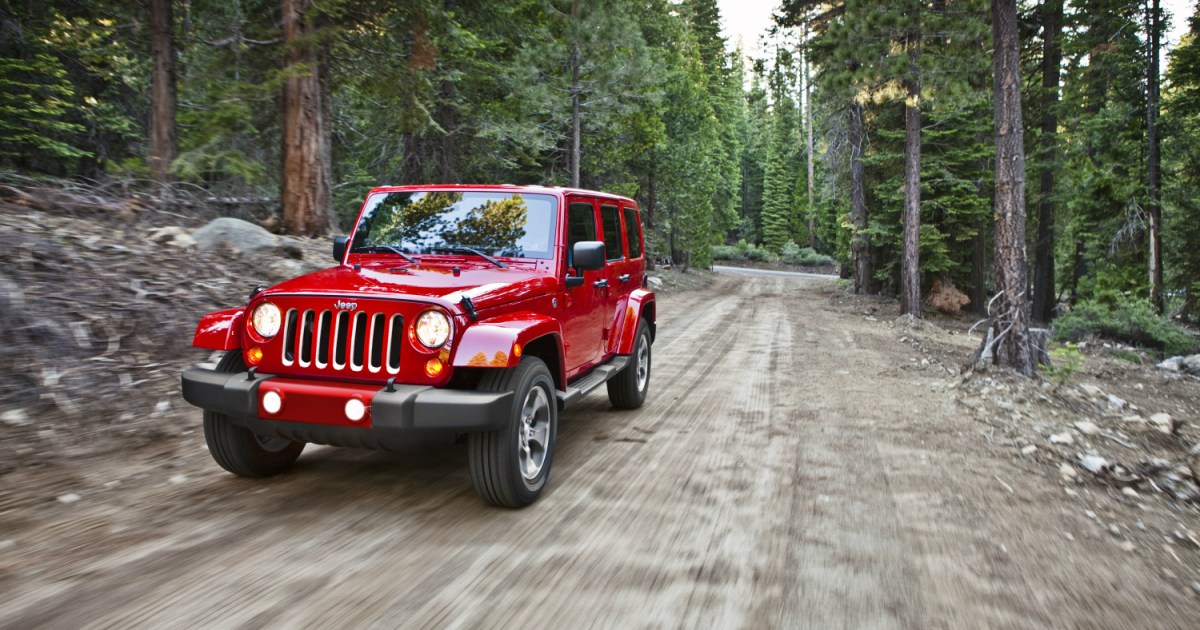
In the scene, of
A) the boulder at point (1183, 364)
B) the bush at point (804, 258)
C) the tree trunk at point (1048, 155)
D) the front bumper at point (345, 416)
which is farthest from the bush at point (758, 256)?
the front bumper at point (345, 416)

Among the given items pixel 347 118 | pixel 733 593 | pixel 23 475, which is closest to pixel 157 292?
pixel 23 475

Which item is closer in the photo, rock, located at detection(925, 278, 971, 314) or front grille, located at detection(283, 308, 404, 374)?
front grille, located at detection(283, 308, 404, 374)

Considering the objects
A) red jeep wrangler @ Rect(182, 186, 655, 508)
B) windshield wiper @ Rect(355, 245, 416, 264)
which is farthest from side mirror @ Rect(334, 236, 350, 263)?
windshield wiper @ Rect(355, 245, 416, 264)

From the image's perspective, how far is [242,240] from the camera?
9.70 meters

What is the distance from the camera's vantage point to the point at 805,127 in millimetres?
62938

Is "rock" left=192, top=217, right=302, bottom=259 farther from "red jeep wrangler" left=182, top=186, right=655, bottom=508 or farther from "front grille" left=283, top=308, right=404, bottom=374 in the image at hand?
"front grille" left=283, top=308, right=404, bottom=374

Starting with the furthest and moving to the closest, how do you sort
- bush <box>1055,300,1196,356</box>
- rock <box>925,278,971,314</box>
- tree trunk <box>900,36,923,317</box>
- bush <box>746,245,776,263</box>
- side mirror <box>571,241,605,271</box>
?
bush <box>746,245,776,263</box> → rock <box>925,278,971,314</box> → tree trunk <box>900,36,923,317</box> → bush <box>1055,300,1196,356</box> → side mirror <box>571,241,605,271</box>

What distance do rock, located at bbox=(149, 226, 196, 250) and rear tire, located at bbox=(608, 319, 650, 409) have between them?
6.10 m

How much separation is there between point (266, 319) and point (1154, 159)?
23.5m

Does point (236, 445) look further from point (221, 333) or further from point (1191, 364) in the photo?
point (1191, 364)

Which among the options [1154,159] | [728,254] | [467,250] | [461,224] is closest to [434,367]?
[467,250]

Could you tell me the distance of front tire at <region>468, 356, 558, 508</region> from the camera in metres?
3.84

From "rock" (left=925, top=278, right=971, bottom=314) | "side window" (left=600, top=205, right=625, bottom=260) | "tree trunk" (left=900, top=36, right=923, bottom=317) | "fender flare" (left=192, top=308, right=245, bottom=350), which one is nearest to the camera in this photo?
"fender flare" (left=192, top=308, right=245, bottom=350)

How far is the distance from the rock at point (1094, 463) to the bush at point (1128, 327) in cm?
1481
